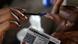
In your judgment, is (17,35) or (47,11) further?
(47,11)

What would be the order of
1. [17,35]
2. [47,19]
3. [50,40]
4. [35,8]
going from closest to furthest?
[50,40], [17,35], [47,19], [35,8]

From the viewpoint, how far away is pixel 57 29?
0.92 metres

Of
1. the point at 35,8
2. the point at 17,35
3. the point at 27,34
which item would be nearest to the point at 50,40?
the point at 27,34

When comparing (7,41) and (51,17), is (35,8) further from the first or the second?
(7,41)

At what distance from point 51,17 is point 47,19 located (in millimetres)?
32

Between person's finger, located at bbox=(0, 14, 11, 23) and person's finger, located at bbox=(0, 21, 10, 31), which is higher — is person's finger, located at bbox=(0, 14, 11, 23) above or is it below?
above

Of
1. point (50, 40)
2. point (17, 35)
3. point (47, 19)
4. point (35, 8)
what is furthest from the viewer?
point (35, 8)

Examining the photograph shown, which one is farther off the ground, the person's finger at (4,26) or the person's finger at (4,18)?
the person's finger at (4,18)

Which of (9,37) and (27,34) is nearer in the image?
(27,34)

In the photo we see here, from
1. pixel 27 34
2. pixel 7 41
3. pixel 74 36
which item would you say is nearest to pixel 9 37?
pixel 7 41

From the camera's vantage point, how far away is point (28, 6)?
1094mm

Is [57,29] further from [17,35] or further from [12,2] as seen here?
[12,2]

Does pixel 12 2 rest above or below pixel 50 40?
above

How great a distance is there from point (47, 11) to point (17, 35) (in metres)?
0.35
